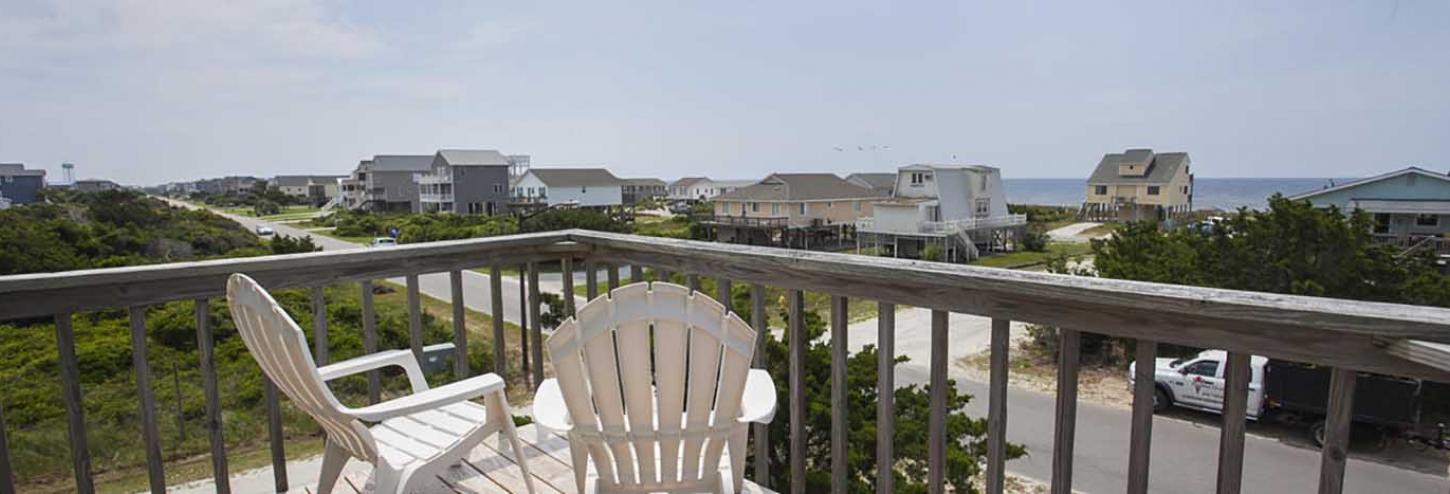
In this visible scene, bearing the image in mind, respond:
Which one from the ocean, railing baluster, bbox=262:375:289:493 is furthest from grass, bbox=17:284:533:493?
the ocean

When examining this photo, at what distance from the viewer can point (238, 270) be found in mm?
2359

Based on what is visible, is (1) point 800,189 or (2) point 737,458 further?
(1) point 800,189

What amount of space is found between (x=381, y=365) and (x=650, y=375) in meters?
1.18

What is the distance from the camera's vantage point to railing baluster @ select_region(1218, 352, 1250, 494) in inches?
53.9

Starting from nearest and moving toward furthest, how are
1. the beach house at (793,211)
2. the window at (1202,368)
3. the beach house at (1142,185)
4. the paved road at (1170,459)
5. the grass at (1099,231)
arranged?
the paved road at (1170,459) → the window at (1202,368) → the beach house at (793,211) → the grass at (1099,231) → the beach house at (1142,185)

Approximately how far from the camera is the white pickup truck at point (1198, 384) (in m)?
8.53

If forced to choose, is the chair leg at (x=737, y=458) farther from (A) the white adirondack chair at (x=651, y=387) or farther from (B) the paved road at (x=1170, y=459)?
(B) the paved road at (x=1170, y=459)

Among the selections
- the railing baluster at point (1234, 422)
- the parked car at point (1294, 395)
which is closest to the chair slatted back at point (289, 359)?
the railing baluster at point (1234, 422)

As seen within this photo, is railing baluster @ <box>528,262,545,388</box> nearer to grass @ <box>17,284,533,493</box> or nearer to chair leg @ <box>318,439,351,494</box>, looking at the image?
chair leg @ <box>318,439,351,494</box>

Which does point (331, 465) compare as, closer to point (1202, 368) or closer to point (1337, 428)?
point (1337, 428)

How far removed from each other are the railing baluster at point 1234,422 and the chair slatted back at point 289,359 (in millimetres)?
2063

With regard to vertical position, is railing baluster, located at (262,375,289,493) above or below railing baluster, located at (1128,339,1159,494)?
below

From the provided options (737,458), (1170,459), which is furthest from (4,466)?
(1170,459)

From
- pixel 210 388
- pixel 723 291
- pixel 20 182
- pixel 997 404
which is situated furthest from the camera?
pixel 20 182
